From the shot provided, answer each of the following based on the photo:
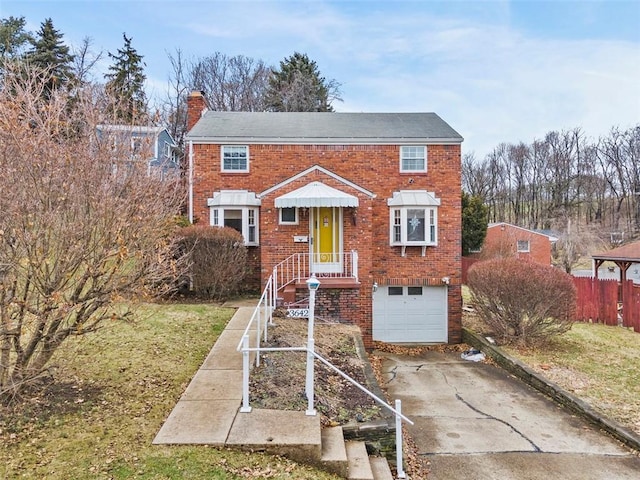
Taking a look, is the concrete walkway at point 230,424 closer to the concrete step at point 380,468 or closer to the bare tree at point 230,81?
the concrete step at point 380,468

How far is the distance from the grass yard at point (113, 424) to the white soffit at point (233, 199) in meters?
7.58

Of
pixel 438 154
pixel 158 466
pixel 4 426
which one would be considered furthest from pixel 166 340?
pixel 438 154

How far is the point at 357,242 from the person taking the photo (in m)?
13.2

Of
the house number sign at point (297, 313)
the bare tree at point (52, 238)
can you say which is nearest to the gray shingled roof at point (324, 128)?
the house number sign at point (297, 313)

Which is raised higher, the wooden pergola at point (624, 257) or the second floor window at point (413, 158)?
the second floor window at point (413, 158)

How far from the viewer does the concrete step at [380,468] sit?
14.9 feet

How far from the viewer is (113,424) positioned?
4.68 meters

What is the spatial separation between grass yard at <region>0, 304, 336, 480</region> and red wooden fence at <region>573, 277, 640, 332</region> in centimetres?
1384

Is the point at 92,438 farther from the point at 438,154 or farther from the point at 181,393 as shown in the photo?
the point at 438,154

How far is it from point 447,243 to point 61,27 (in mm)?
32651

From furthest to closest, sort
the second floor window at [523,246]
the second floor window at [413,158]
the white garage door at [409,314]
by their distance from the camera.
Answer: the second floor window at [523,246] < the second floor window at [413,158] < the white garage door at [409,314]

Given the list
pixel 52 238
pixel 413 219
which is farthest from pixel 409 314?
→ pixel 52 238

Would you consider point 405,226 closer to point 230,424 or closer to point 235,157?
point 235,157

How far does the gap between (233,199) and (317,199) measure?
→ 398cm
